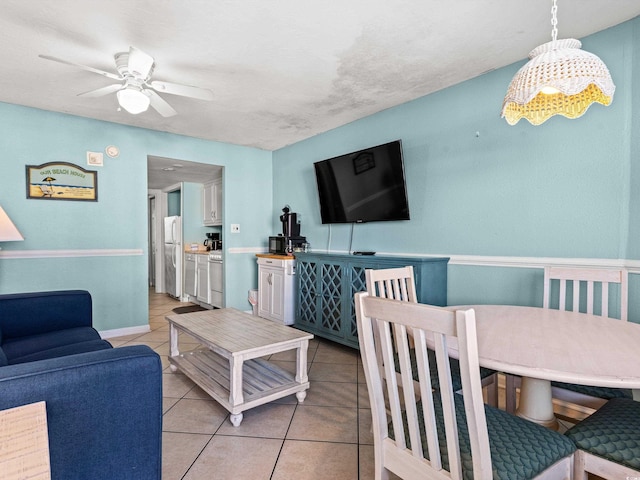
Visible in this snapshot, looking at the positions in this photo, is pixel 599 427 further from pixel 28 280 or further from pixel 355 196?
pixel 28 280

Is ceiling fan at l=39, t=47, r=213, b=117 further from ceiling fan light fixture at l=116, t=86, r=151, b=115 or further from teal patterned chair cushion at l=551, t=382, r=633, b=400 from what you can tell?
teal patterned chair cushion at l=551, t=382, r=633, b=400

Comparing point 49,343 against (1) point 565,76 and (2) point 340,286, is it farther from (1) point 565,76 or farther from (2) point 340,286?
(1) point 565,76

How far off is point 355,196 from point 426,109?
1061 mm

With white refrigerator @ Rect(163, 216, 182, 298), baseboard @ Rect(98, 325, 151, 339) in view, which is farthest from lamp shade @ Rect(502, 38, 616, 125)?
white refrigerator @ Rect(163, 216, 182, 298)

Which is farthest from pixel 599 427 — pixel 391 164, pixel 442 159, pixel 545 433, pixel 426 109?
pixel 426 109

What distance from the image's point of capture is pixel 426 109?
3070 mm

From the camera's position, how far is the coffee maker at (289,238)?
4.30 metres

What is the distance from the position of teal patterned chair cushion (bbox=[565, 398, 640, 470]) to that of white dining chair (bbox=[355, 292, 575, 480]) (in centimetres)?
7

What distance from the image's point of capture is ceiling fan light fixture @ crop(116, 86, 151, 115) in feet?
7.30

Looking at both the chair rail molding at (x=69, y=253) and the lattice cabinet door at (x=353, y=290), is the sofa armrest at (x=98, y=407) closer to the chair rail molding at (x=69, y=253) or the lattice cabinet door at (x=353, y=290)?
the lattice cabinet door at (x=353, y=290)

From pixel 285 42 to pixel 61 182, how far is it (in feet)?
9.33

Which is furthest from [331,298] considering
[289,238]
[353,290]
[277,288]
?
[289,238]

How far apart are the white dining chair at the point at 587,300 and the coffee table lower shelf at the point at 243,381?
4.43ft

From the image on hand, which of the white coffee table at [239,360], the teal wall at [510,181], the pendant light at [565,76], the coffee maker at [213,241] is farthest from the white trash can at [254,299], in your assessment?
the pendant light at [565,76]
